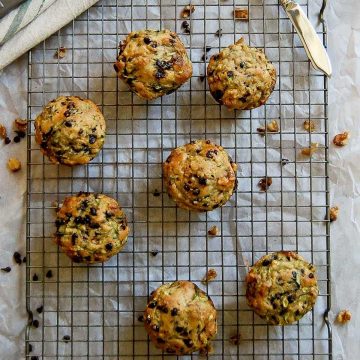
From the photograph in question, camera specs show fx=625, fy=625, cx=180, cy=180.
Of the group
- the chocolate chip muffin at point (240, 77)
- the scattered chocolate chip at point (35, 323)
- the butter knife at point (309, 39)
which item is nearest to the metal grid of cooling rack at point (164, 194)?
the scattered chocolate chip at point (35, 323)

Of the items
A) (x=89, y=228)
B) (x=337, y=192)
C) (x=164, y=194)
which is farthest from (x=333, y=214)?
(x=89, y=228)

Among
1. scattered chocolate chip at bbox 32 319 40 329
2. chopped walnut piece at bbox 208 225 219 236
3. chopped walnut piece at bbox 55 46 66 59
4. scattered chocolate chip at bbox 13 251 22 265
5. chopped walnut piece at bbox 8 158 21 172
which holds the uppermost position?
chopped walnut piece at bbox 55 46 66 59

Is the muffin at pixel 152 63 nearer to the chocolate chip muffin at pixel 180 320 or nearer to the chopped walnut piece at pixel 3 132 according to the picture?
the chopped walnut piece at pixel 3 132

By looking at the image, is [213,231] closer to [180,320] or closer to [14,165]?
[180,320]

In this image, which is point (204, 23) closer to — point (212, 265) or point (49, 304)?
point (212, 265)

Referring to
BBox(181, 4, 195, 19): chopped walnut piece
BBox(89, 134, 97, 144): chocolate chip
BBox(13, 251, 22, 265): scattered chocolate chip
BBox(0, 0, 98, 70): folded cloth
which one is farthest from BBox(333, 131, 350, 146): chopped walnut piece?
BBox(13, 251, 22, 265): scattered chocolate chip

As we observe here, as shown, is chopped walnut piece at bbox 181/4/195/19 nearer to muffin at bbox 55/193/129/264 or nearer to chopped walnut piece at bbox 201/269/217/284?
muffin at bbox 55/193/129/264
